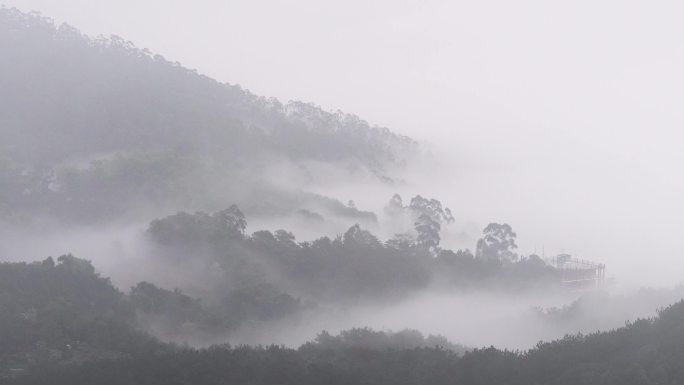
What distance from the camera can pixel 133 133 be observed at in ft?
130

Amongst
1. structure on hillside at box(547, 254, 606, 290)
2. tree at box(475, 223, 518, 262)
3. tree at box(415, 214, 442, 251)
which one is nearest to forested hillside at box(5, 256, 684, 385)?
tree at box(415, 214, 442, 251)

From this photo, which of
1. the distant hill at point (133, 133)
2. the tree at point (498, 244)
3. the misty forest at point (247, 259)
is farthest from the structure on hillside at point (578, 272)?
the distant hill at point (133, 133)

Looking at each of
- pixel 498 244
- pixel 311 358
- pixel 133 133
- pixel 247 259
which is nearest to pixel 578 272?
pixel 498 244

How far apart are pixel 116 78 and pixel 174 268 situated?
1805 centimetres

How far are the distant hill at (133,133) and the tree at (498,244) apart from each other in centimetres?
729

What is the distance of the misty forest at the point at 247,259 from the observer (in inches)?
767

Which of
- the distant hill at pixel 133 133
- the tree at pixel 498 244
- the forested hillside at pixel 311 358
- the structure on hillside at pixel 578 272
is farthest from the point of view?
the tree at pixel 498 244

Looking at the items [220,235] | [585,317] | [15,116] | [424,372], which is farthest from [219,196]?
[424,372]

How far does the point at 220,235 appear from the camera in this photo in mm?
30469

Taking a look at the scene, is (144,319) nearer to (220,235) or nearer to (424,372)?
(220,235)

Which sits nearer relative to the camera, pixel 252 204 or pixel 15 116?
pixel 252 204

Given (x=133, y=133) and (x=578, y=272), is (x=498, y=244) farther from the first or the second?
(x=133, y=133)

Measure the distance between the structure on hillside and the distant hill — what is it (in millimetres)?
9184

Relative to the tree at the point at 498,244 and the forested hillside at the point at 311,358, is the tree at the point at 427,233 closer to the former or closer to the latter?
the tree at the point at 498,244
